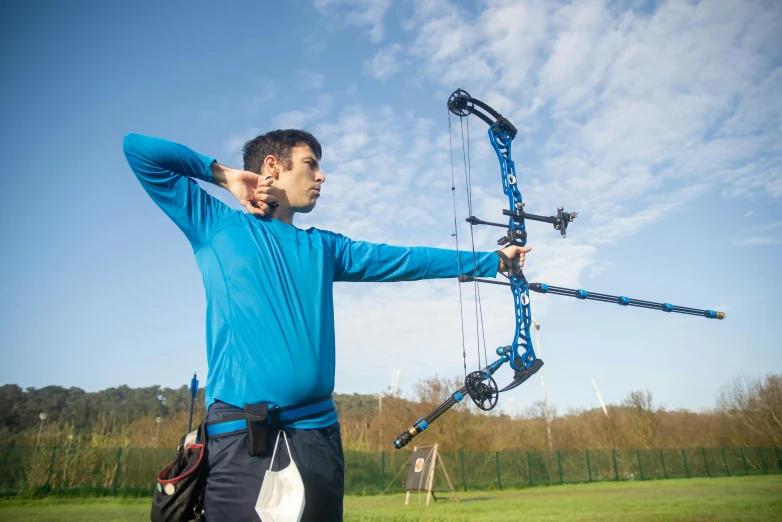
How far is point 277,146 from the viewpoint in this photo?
7.79 feet

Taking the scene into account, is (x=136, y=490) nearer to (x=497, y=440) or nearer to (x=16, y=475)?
(x=16, y=475)

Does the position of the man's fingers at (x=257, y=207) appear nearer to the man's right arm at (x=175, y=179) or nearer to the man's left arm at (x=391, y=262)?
the man's right arm at (x=175, y=179)

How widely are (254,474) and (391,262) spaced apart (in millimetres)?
1198

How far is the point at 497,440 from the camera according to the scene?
3375 centimetres

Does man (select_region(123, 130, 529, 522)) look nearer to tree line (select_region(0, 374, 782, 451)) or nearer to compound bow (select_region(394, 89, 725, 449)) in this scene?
compound bow (select_region(394, 89, 725, 449))

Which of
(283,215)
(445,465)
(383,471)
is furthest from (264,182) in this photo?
(445,465)

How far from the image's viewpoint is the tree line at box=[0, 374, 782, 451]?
20.6 meters

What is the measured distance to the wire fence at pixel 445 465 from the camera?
51.5ft

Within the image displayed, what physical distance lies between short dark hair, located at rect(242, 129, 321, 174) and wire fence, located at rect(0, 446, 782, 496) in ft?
56.2

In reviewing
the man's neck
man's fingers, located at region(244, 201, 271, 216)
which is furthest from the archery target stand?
man's fingers, located at region(244, 201, 271, 216)

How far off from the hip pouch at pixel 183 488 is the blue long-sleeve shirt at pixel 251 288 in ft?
0.64

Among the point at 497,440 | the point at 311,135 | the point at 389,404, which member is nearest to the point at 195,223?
the point at 311,135

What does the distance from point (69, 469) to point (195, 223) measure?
18001 mm

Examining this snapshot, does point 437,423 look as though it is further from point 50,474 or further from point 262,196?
point 262,196
